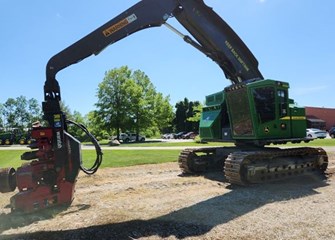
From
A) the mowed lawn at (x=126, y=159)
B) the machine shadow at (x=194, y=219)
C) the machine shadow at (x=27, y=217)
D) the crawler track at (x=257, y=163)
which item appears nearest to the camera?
the machine shadow at (x=194, y=219)

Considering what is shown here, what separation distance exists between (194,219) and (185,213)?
44cm

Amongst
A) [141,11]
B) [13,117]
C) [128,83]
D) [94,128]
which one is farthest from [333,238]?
A: [13,117]

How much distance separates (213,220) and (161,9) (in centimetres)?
515

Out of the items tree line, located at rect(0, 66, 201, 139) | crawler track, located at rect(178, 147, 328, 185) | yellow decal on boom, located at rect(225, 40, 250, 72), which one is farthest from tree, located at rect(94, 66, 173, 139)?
yellow decal on boom, located at rect(225, 40, 250, 72)

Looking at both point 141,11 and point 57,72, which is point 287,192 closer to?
point 141,11

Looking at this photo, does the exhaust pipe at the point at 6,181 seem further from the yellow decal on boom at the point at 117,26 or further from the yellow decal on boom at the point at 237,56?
the yellow decal on boom at the point at 237,56

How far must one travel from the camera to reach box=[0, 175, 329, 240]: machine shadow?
5.59 metres

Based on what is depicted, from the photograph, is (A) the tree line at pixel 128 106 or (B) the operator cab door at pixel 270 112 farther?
(A) the tree line at pixel 128 106

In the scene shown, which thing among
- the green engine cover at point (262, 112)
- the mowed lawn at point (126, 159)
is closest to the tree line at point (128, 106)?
the mowed lawn at point (126, 159)

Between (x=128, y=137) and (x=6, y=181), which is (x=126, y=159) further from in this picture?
(x=128, y=137)

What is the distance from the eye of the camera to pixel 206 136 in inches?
456

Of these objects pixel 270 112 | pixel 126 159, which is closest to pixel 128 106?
pixel 126 159

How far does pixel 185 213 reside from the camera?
6.78 metres

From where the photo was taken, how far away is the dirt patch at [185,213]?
18.5 ft
